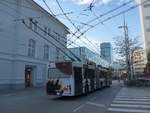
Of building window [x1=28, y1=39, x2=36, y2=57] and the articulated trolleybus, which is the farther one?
building window [x1=28, y1=39, x2=36, y2=57]

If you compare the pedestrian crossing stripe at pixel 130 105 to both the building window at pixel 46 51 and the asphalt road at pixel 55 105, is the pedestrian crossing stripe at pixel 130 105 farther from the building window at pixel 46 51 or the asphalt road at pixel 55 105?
the building window at pixel 46 51

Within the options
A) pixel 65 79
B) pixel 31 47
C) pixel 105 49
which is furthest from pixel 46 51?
pixel 65 79

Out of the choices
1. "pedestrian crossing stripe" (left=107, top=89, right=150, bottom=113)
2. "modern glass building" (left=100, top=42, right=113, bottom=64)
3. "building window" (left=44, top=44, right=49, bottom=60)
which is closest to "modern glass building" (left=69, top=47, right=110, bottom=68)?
"modern glass building" (left=100, top=42, right=113, bottom=64)

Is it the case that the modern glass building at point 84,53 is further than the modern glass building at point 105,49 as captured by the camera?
No

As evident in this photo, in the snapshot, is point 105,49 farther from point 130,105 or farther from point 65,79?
point 130,105

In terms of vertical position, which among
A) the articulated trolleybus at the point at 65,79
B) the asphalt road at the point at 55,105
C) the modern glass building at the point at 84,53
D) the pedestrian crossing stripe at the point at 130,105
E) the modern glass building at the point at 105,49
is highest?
the modern glass building at the point at 105,49

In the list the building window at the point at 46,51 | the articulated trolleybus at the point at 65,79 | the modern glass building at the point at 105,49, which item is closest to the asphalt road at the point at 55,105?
the articulated trolleybus at the point at 65,79

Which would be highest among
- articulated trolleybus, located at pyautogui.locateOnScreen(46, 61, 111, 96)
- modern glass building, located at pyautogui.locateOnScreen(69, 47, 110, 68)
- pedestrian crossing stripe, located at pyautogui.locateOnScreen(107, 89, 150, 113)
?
modern glass building, located at pyautogui.locateOnScreen(69, 47, 110, 68)

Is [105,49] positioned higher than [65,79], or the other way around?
[105,49]

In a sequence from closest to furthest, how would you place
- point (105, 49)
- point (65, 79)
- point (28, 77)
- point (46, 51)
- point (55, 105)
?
point (55, 105)
point (65, 79)
point (28, 77)
point (105, 49)
point (46, 51)

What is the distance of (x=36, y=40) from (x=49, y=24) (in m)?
5.68

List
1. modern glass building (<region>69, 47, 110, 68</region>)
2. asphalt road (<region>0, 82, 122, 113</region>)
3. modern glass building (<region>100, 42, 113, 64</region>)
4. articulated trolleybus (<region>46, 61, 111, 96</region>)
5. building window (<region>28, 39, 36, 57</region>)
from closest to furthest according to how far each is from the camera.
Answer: asphalt road (<region>0, 82, 122, 113</region>), articulated trolleybus (<region>46, 61, 111, 96</region>), modern glass building (<region>69, 47, 110, 68</region>), building window (<region>28, 39, 36, 57</region>), modern glass building (<region>100, 42, 113, 64</region>)

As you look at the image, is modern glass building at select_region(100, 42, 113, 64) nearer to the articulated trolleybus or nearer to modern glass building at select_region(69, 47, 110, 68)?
modern glass building at select_region(69, 47, 110, 68)

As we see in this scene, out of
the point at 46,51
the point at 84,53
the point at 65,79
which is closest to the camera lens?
the point at 65,79
